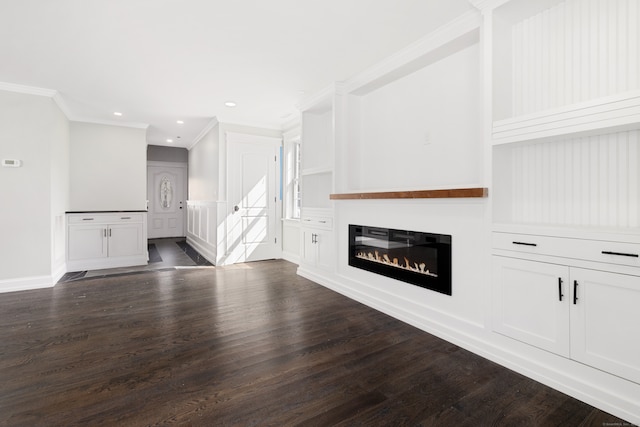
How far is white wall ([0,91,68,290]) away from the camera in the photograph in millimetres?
3779

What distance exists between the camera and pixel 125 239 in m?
5.32

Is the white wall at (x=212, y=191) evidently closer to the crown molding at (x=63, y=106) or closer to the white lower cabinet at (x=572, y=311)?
the crown molding at (x=63, y=106)

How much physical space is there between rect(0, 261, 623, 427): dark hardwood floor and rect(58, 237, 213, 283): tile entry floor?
1.37m

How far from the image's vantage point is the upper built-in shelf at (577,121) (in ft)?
5.27

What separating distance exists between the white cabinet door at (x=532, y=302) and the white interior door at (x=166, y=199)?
357 inches

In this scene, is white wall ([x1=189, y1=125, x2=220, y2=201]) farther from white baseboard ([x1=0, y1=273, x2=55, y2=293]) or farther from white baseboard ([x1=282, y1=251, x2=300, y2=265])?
white baseboard ([x1=0, y1=273, x2=55, y2=293])

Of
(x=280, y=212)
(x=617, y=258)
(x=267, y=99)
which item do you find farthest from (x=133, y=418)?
(x=280, y=212)

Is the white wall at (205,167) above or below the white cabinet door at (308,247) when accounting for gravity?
above

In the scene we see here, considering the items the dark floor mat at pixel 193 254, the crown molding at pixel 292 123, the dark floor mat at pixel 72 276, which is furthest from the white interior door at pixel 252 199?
the dark floor mat at pixel 72 276

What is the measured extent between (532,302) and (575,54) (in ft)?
5.42

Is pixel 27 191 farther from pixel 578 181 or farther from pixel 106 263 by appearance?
pixel 578 181

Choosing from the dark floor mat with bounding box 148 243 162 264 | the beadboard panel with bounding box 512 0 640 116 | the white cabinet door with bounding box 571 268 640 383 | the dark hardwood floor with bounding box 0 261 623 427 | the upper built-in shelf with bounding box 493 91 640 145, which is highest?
the beadboard panel with bounding box 512 0 640 116

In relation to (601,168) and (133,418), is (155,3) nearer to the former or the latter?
(133,418)

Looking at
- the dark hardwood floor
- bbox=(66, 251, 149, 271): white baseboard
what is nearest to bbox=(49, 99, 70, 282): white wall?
bbox=(66, 251, 149, 271): white baseboard
